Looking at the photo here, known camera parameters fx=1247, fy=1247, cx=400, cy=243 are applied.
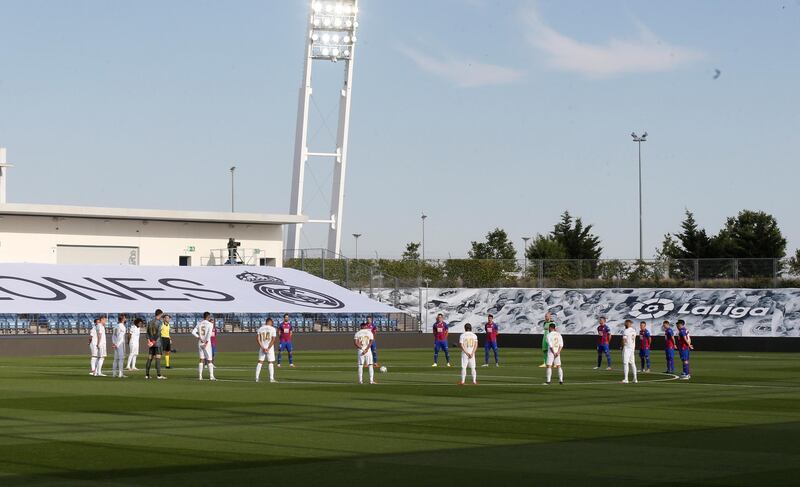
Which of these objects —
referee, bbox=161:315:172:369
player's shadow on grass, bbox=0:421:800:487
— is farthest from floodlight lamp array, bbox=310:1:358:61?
player's shadow on grass, bbox=0:421:800:487

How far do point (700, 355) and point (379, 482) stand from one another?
44.5 meters

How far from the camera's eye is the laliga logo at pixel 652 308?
2790 inches

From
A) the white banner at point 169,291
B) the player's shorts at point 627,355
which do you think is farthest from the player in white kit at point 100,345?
the white banner at point 169,291

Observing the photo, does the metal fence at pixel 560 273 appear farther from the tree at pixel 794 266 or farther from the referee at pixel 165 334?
the referee at pixel 165 334

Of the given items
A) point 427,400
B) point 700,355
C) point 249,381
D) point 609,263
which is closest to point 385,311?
point 609,263

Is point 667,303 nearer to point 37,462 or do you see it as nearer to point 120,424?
point 120,424

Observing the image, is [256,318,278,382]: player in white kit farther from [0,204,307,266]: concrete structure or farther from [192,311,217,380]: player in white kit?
[0,204,307,266]: concrete structure

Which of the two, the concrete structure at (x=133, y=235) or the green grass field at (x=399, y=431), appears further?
the concrete structure at (x=133, y=235)

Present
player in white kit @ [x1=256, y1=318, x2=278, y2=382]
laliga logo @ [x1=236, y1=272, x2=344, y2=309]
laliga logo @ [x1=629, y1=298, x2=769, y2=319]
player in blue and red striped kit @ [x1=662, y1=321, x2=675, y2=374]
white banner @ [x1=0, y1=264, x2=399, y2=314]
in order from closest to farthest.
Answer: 1. player in white kit @ [x1=256, y1=318, x2=278, y2=382]
2. player in blue and red striped kit @ [x1=662, y1=321, x2=675, y2=374]
3. white banner @ [x1=0, y1=264, x2=399, y2=314]
4. laliga logo @ [x1=629, y1=298, x2=769, y2=319]
5. laliga logo @ [x1=236, y1=272, x2=344, y2=309]

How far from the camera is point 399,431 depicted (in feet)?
68.8

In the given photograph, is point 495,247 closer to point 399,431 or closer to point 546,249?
point 546,249

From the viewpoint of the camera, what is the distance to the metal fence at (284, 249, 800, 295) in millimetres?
70625

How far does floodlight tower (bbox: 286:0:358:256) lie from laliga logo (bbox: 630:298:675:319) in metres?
27.6

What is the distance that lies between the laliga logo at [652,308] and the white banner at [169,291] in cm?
1409
